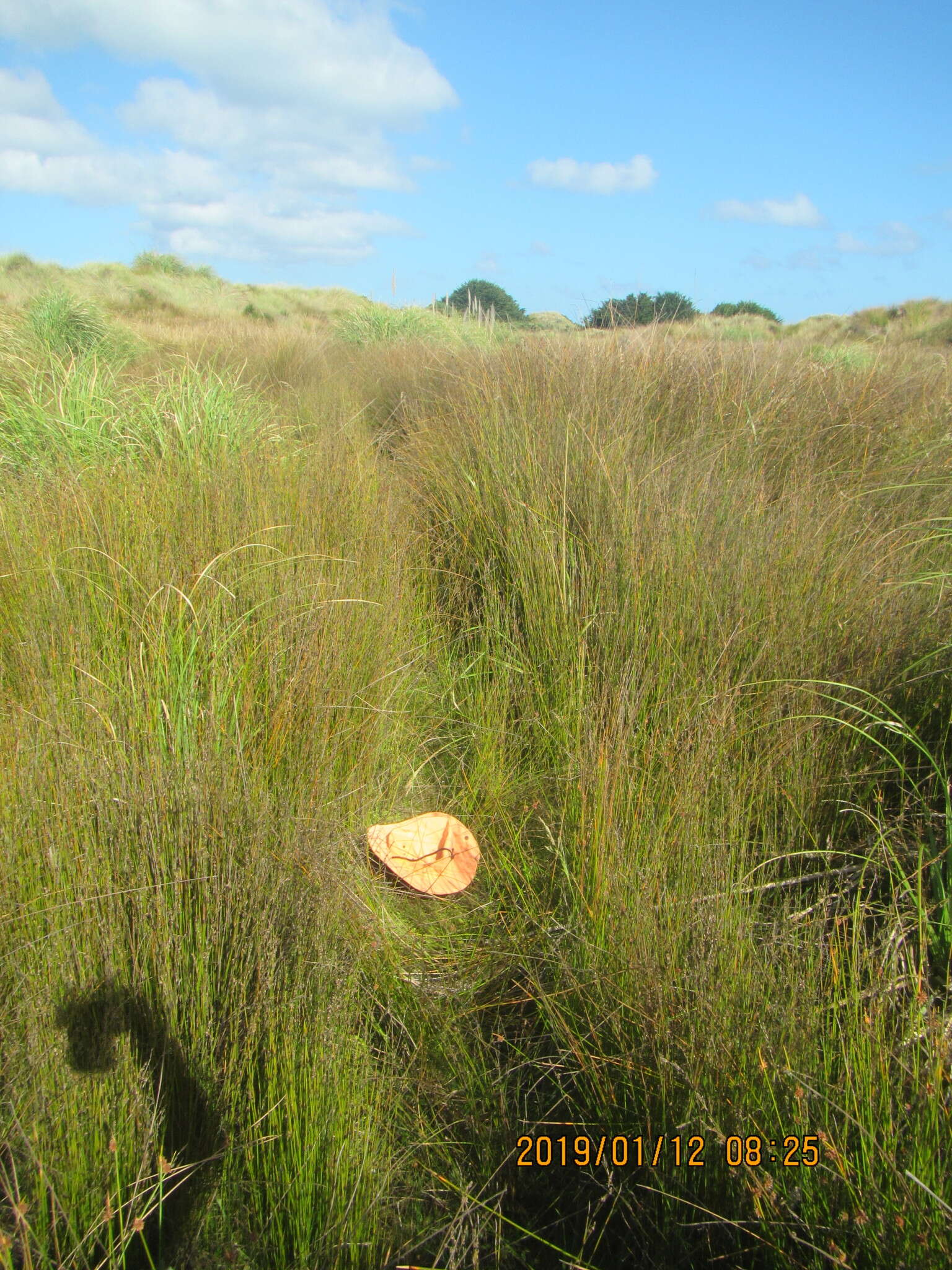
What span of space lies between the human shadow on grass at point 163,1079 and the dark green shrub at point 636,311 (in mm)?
4875

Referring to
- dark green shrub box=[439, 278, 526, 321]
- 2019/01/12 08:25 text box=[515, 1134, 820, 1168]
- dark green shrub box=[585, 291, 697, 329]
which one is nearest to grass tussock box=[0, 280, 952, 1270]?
2019/01/12 08:25 text box=[515, 1134, 820, 1168]

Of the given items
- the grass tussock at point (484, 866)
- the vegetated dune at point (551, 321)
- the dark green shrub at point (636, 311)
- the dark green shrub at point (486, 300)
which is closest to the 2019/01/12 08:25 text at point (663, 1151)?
the grass tussock at point (484, 866)

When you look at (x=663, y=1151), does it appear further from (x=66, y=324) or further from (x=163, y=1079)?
(x=66, y=324)

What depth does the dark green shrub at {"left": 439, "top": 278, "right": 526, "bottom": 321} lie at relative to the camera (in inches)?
434

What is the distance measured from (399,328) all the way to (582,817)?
30.2ft

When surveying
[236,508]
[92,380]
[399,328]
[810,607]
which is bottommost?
[810,607]

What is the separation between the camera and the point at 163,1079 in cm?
134

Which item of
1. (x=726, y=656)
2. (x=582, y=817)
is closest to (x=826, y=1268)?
(x=582, y=817)

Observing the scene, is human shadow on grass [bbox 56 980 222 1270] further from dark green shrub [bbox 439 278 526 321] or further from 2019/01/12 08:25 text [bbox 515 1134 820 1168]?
dark green shrub [bbox 439 278 526 321]

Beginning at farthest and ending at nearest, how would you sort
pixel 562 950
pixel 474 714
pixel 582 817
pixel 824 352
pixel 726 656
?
pixel 824 352, pixel 474 714, pixel 726 656, pixel 582 817, pixel 562 950

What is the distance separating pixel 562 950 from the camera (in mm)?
1623

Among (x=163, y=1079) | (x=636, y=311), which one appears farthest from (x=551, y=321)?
(x=163, y=1079)

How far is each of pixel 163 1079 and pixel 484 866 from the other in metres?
0.96

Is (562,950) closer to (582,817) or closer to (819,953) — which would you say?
(582,817)
